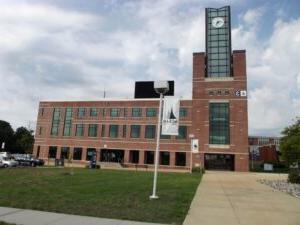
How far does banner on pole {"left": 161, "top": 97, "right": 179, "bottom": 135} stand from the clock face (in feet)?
200

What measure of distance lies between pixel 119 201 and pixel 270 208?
5.43 meters

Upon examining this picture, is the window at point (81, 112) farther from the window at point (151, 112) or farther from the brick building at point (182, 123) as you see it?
the window at point (151, 112)

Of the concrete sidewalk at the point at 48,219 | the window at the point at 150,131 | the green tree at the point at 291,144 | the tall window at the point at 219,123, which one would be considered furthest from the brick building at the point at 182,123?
the concrete sidewalk at the point at 48,219

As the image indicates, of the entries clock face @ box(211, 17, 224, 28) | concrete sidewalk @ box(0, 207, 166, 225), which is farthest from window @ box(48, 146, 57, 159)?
concrete sidewalk @ box(0, 207, 166, 225)

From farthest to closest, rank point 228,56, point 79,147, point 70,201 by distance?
point 79,147 → point 228,56 → point 70,201

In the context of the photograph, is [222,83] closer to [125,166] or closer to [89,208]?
[125,166]

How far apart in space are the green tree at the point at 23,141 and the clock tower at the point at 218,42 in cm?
6084

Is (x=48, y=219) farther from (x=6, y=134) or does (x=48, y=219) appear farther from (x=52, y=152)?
(x=6, y=134)

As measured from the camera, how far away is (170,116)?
14.4 m

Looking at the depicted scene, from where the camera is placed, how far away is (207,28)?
71.9 metres

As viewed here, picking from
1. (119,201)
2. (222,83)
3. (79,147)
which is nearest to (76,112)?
(79,147)

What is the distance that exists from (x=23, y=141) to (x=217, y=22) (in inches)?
2602

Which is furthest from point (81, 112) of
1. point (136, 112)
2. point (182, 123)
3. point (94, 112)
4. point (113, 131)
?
point (182, 123)

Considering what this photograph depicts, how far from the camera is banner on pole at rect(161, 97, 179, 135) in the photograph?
46.8 feet
